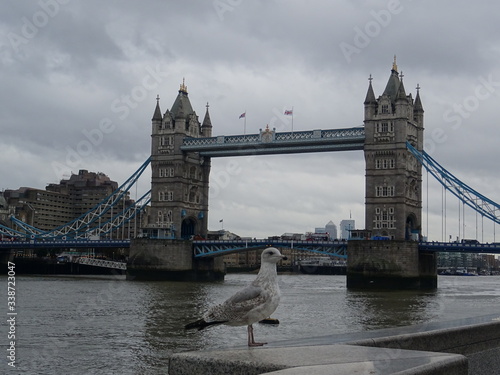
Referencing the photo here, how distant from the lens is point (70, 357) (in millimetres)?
15727

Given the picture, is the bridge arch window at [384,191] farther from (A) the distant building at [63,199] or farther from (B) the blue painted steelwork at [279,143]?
(A) the distant building at [63,199]

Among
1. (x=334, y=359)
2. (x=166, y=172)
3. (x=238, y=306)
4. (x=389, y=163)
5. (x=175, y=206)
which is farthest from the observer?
(x=166, y=172)

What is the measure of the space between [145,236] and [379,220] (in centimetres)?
2220

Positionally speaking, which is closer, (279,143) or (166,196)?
(279,143)

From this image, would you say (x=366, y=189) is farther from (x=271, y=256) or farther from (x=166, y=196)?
(x=271, y=256)

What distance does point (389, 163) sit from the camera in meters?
57.4

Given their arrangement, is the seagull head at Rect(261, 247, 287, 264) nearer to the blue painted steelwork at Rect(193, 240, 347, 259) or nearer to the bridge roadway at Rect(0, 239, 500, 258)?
the bridge roadway at Rect(0, 239, 500, 258)

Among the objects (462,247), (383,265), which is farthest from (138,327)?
(462,247)

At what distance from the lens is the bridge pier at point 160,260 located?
2458 inches

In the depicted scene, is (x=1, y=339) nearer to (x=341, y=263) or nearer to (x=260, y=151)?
(x=260, y=151)

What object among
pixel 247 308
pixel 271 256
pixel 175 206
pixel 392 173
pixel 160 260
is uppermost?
pixel 392 173

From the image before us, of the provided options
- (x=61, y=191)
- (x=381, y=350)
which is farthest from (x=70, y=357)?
(x=61, y=191)

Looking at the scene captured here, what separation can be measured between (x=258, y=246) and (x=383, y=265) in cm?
1404

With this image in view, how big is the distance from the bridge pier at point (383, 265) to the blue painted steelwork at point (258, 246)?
14.9 ft
